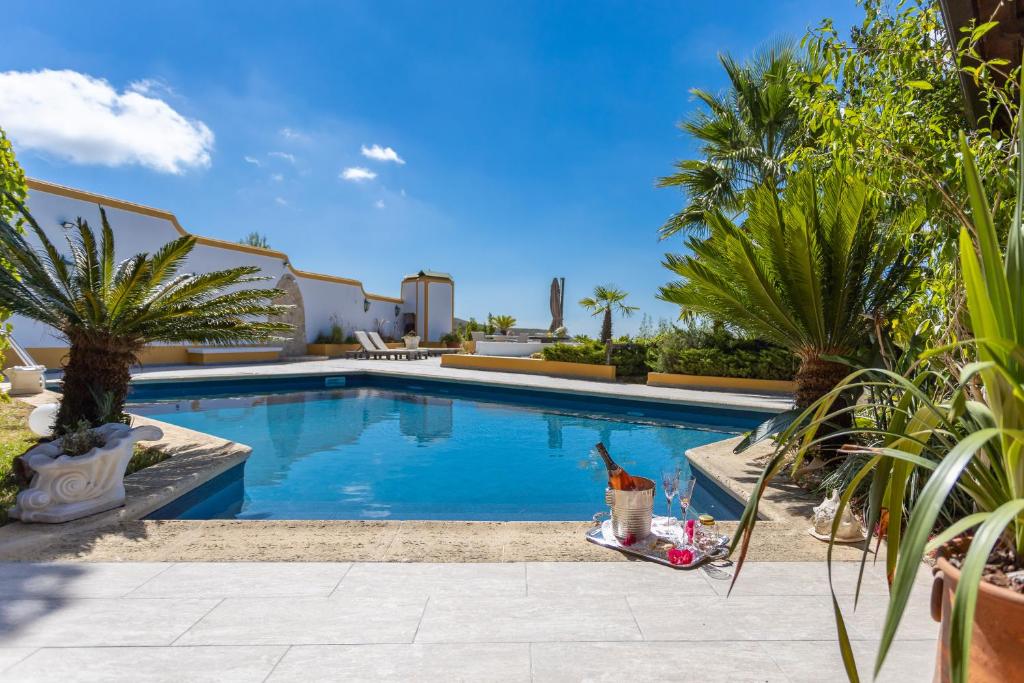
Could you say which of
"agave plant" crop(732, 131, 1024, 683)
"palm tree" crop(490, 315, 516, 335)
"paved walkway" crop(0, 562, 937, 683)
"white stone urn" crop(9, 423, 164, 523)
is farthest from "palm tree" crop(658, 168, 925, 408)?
"palm tree" crop(490, 315, 516, 335)

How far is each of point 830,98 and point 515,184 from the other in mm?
17088

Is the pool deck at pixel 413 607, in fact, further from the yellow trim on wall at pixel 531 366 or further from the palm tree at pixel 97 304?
the yellow trim on wall at pixel 531 366

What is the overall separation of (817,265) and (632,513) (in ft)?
10.7

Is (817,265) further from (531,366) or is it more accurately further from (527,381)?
(531,366)

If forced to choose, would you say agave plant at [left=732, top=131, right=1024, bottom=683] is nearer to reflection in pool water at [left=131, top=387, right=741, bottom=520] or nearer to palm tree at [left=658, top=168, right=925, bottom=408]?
reflection in pool water at [left=131, top=387, right=741, bottom=520]

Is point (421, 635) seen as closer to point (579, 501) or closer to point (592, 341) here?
point (579, 501)

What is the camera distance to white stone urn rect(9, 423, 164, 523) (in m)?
3.48

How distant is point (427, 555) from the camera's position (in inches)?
121

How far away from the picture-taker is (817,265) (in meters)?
4.80

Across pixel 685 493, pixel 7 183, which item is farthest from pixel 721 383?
pixel 7 183

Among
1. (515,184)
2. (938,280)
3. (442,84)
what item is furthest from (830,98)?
(515,184)

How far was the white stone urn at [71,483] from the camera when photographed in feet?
11.4

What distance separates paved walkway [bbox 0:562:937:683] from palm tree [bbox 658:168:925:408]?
9.26 feet

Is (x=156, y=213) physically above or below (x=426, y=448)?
above
